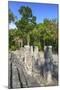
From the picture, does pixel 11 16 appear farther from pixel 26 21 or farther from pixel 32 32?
pixel 32 32

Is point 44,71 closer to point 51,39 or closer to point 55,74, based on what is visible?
point 55,74

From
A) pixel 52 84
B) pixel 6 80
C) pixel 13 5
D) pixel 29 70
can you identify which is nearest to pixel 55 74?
pixel 52 84

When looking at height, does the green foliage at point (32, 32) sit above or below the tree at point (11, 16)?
below

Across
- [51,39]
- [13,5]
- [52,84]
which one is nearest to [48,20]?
[51,39]

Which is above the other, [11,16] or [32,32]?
[11,16]

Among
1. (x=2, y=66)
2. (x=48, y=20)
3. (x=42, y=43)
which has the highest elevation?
(x=48, y=20)

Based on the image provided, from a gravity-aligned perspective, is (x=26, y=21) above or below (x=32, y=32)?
above

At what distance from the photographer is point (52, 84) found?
404 centimetres

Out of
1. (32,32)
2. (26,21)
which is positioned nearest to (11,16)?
(26,21)

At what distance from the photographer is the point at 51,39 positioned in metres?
4.04

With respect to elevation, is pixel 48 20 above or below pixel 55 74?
above

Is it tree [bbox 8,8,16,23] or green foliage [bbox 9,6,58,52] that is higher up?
tree [bbox 8,8,16,23]

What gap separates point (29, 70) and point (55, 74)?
1.28 ft

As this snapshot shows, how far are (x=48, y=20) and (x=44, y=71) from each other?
70 centimetres
